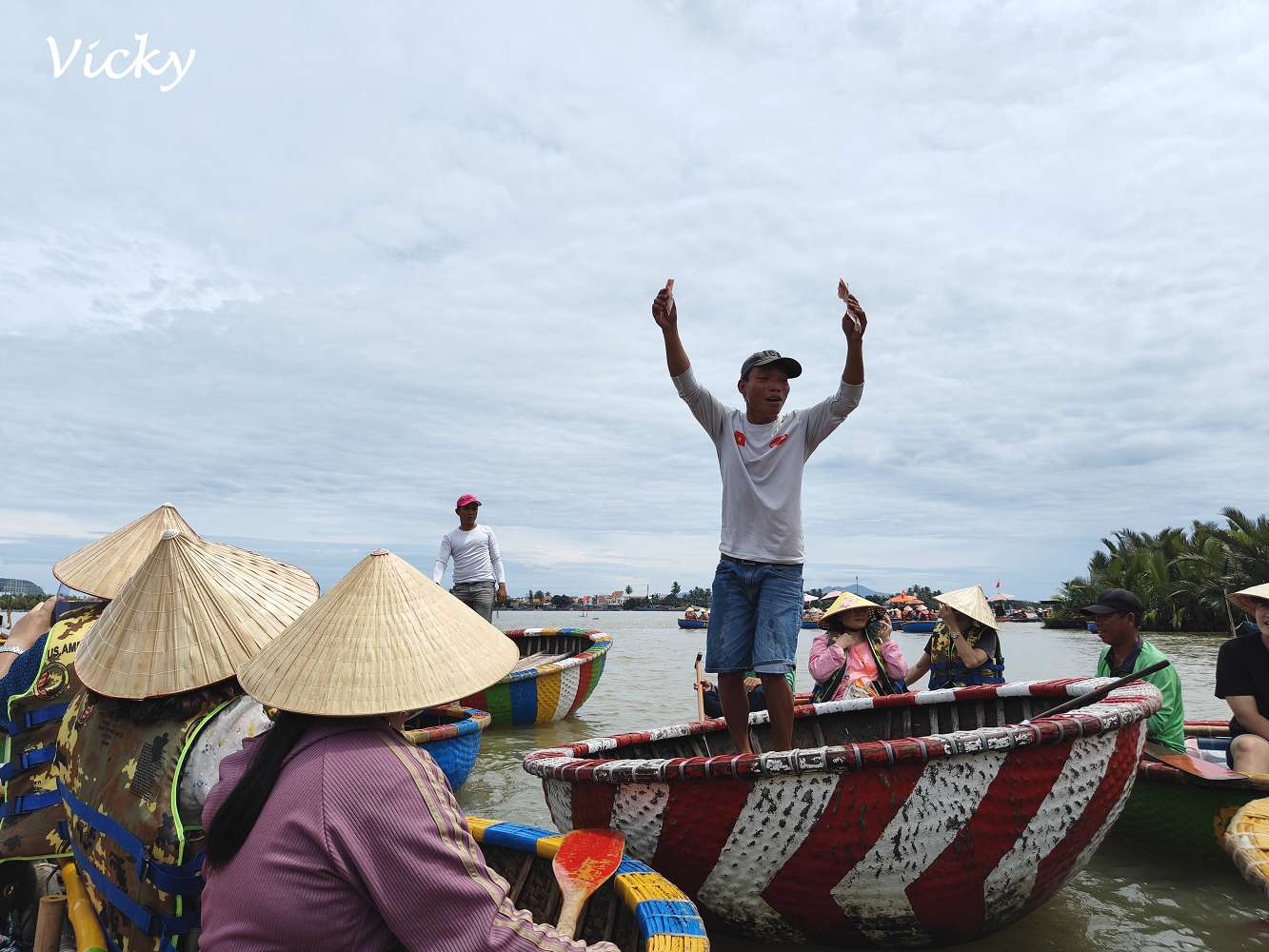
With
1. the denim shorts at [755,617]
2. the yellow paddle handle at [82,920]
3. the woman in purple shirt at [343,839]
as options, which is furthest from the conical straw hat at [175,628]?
the denim shorts at [755,617]

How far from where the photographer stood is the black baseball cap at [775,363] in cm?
361

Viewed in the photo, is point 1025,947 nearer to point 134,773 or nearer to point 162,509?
point 134,773

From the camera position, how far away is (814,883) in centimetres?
290

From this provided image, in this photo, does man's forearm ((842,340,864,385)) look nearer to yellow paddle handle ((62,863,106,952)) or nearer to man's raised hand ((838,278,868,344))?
man's raised hand ((838,278,868,344))

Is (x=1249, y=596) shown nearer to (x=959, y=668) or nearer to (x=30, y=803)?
(x=959, y=668)

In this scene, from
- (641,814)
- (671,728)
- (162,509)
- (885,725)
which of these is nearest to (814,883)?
(641,814)

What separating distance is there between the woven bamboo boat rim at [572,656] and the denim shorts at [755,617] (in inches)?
129

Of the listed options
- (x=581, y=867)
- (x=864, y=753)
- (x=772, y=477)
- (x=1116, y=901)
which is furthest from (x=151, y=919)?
(x=1116, y=901)

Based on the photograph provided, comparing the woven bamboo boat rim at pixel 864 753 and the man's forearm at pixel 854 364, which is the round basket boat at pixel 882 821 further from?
the man's forearm at pixel 854 364

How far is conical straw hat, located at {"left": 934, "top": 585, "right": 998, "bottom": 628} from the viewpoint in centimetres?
568

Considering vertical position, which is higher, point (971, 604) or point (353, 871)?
point (971, 604)

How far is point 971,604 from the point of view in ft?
18.9

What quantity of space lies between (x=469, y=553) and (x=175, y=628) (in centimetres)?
680

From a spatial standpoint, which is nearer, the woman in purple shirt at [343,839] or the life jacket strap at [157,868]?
the woman in purple shirt at [343,839]
